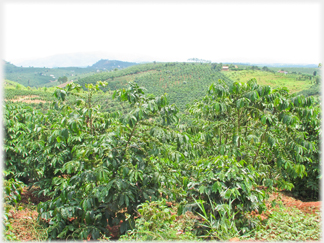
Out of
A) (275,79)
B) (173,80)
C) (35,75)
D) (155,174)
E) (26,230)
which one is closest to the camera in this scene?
(155,174)

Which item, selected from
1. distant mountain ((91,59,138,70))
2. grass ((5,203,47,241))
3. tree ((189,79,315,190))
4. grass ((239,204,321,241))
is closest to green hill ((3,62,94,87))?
distant mountain ((91,59,138,70))

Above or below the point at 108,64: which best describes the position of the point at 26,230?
below

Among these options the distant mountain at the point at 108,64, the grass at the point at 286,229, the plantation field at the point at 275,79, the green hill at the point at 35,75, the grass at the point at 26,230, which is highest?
the distant mountain at the point at 108,64

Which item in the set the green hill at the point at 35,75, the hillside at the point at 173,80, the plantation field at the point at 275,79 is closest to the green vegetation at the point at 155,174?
the hillside at the point at 173,80

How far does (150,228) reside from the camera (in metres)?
2.29

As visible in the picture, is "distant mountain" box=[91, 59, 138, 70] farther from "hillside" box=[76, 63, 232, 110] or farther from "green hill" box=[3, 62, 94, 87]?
"hillside" box=[76, 63, 232, 110]

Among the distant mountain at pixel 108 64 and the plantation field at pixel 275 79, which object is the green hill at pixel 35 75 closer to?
the distant mountain at pixel 108 64

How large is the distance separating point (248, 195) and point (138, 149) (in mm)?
1533

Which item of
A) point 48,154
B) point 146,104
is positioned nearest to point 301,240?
point 146,104

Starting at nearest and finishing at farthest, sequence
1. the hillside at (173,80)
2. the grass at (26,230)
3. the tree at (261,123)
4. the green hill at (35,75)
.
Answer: the grass at (26,230) → the tree at (261,123) → the hillside at (173,80) → the green hill at (35,75)

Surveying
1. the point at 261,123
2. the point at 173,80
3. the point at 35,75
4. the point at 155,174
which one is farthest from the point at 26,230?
the point at 35,75

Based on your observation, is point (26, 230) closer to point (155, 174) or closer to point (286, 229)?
point (155, 174)

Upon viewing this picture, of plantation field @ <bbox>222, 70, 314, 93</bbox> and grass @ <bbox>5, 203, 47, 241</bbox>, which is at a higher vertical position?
plantation field @ <bbox>222, 70, 314, 93</bbox>

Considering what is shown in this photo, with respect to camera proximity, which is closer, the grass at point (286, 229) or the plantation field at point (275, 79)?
the grass at point (286, 229)
